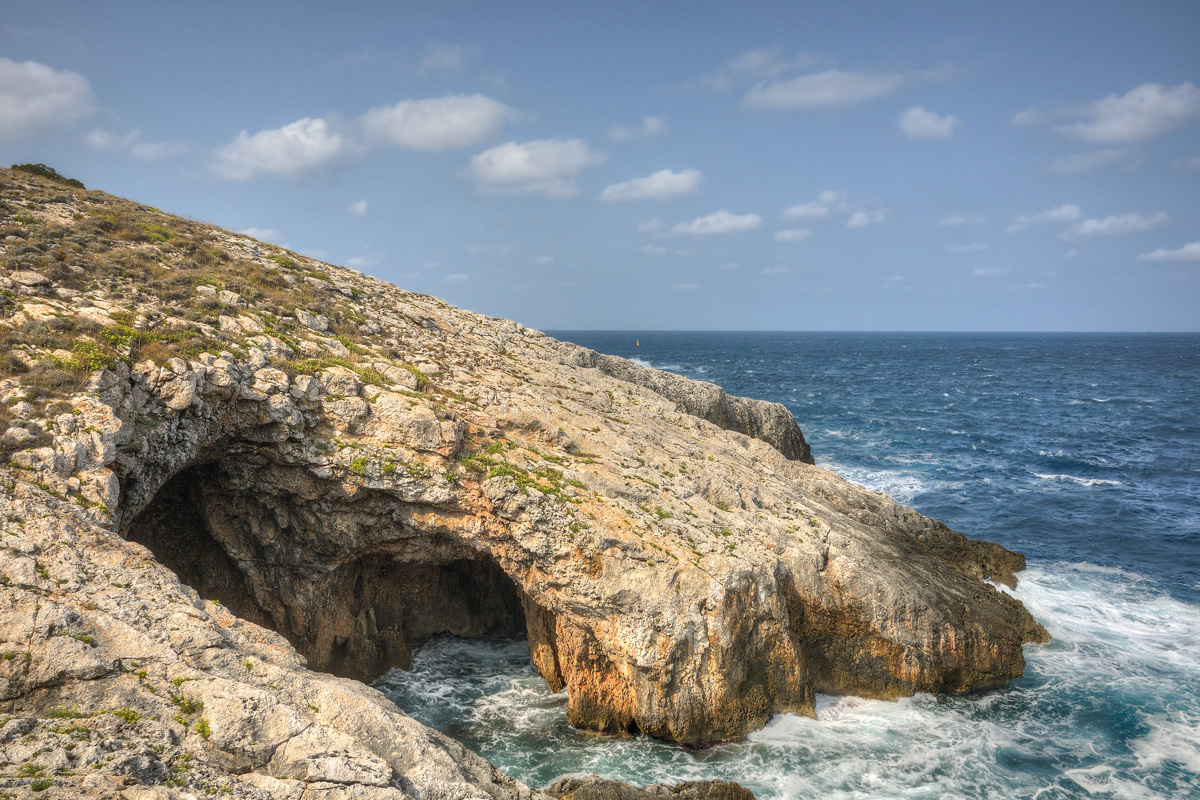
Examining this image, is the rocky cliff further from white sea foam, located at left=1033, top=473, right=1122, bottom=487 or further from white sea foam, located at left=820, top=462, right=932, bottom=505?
white sea foam, located at left=1033, top=473, right=1122, bottom=487

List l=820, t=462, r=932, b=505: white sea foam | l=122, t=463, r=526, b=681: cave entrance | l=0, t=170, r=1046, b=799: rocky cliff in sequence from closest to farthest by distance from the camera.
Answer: l=0, t=170, r=1046, b=799: rocky cliff
l=122, t=463, r=526, b=681: cave entrance
l=820, t=462, r=932, b=505: white sea foam

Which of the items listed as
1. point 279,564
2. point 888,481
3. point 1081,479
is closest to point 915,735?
point 279,564

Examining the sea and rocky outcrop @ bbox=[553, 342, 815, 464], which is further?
rocky outcrop @ bbox=[553, 342, 815, 464]

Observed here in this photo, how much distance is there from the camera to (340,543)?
68.9ft

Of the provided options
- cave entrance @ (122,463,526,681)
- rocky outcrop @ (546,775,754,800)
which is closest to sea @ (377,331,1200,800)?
rocky outcrop @ (546,775,754,800)

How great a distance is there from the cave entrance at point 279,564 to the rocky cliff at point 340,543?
86mm

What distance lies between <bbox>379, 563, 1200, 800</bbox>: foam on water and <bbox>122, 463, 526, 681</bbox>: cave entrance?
1.98 metres

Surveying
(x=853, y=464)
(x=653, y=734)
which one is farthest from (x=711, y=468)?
(x=853, y=464)

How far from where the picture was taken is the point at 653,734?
19.6 meters

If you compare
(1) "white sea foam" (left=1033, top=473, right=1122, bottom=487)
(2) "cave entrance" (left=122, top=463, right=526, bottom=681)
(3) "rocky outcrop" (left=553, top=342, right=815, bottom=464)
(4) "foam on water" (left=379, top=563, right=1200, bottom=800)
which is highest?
(3) "rocky outcrop" (left=553, top=342, right=815, bottom=464)

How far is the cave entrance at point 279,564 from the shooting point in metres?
20.7

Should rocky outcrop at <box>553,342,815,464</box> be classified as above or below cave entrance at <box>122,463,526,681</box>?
above

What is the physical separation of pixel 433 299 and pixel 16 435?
1888cm

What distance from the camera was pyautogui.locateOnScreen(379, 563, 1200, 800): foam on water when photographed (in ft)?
59.4
